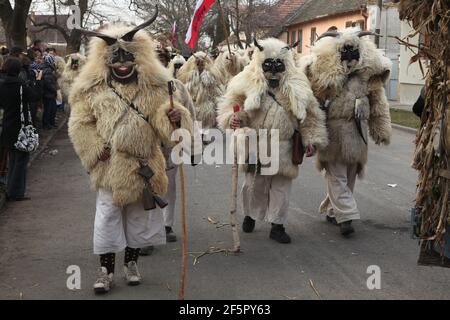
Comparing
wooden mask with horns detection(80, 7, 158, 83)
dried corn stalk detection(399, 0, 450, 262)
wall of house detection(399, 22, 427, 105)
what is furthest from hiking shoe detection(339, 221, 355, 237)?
wall of house detection(399, 22, 427, 105)

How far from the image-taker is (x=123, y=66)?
548 centimetres

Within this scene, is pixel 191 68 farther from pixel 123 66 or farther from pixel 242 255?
pixel 123 66

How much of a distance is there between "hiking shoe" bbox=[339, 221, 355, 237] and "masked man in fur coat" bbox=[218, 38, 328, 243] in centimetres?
64

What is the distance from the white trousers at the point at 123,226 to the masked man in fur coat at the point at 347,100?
2381 millimetres

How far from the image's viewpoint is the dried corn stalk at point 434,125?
4340mm

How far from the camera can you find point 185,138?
564cm

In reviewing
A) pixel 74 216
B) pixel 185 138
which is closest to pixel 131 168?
pixel 185 138

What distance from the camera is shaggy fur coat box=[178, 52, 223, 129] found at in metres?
13.1

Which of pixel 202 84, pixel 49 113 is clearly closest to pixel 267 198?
pixel 202 84

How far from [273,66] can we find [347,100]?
91 cm

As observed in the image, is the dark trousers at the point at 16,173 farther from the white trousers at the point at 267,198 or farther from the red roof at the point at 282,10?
the red roof at the point at 282,10

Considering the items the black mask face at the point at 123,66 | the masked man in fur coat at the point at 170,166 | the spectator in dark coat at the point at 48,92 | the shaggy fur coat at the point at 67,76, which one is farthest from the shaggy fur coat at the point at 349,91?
the shaggy fur coat at the point at 67,76

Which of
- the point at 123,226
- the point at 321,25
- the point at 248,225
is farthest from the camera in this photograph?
the point at 321,25

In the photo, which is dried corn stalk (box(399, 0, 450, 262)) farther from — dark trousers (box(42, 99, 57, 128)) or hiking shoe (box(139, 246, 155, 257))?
dark trousers (box(42, 99, 57, 128))
